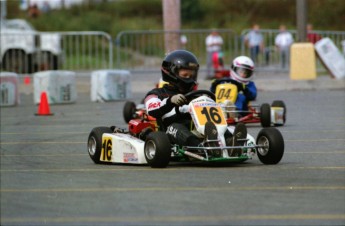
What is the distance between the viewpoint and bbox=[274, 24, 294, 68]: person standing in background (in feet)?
105

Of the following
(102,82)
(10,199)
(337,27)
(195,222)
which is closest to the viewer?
(195,222)

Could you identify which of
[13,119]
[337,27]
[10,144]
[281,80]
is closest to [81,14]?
[337,27]

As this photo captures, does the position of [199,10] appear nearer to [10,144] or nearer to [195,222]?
[10,144]

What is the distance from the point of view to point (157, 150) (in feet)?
A: 38.5

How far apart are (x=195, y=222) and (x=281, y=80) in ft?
67.8

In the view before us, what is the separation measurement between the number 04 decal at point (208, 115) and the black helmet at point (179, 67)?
2.14ft

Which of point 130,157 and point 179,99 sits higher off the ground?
point 179,99

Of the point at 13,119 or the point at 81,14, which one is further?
the point at 81,14

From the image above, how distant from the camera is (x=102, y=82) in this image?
85.0 ft

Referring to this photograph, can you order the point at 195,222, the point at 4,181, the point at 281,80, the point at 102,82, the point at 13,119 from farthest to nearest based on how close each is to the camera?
the point at 281,80 < the point at 102,82 < the point at 13,119 < the point at 4,181 < the point at 195,222

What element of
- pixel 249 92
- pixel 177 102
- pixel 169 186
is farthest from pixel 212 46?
pixel 169 186

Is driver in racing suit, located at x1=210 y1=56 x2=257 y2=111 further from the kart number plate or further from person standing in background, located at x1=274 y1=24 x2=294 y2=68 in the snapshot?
person standing in background, located at x1=274 y1=24 x2=294 y2=68

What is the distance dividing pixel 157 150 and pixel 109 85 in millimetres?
14326

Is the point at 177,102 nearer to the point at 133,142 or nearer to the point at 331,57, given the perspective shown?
the point at 133,142
